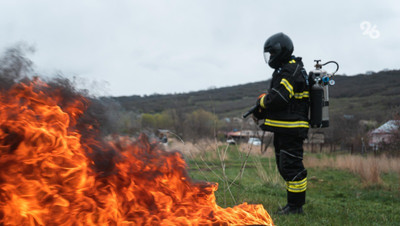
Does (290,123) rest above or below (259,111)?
below

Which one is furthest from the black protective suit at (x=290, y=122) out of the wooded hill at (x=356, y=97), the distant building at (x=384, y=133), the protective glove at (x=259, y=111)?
the wooded hill at (x=356, y=97)

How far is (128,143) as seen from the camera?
333 centimetres

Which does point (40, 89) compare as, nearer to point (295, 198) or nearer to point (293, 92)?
point (293, 92)

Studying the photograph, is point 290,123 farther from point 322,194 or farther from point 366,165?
point 366,165

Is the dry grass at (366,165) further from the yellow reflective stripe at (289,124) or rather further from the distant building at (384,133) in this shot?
the yellow reflective stripe at (289,124)

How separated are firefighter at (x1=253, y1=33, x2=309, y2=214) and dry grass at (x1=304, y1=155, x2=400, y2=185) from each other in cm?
514

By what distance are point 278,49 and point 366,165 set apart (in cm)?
712

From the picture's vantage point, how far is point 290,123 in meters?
4.46

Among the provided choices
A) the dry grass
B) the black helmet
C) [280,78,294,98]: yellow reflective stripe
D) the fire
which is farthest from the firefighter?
the dry grass

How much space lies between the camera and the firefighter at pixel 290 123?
14.5 ft

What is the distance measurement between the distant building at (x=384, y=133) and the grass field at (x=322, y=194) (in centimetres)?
124

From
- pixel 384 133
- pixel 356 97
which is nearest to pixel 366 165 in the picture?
pixel 384 133

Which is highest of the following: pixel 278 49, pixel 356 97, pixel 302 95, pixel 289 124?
pixel 278 49

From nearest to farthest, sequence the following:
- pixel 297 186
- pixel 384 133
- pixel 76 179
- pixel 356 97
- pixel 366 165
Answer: pixel 76 179 → pixel 297 186 → pixel 366 165 → pixel 384 133 → pixel 356 97
